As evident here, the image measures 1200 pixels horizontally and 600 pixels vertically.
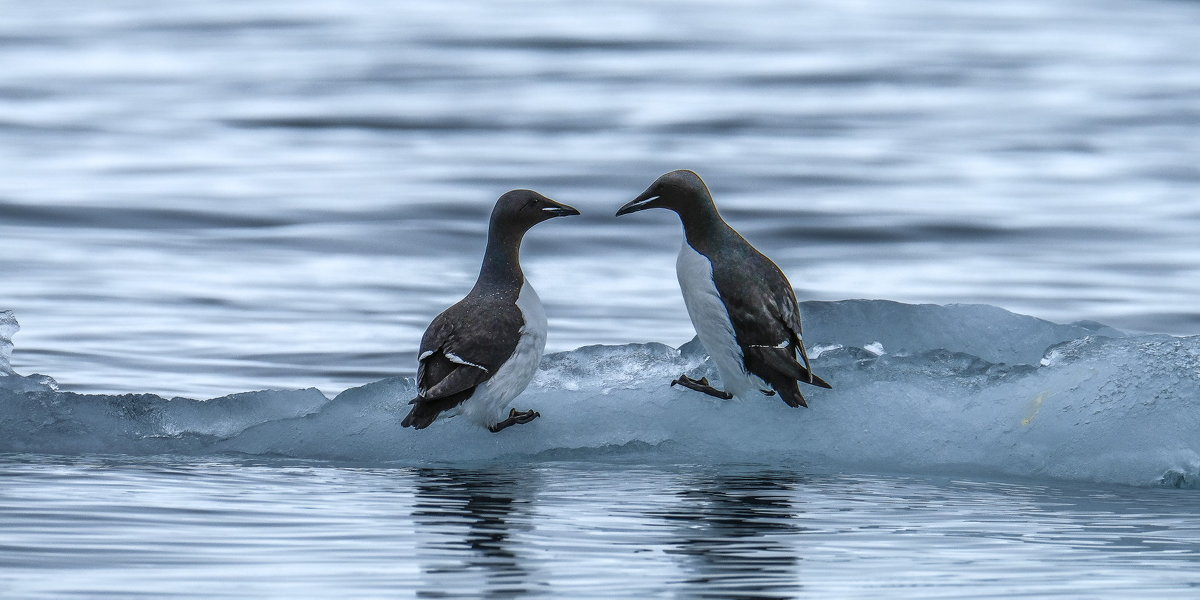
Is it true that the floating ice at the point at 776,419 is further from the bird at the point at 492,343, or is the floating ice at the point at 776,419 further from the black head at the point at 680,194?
the black head at the point at 680,194

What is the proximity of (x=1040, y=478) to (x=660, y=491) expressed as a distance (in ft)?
4.32

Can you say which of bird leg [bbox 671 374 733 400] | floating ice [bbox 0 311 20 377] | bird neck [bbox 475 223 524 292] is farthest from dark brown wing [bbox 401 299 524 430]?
floating ice [bbox 0 311 20 377]

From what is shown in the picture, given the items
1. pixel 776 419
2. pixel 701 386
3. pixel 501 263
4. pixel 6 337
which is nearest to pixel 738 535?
pixel 776 419

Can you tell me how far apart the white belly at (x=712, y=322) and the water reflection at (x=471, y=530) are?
93 cm

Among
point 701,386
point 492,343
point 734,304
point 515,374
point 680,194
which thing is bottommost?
point 701,386

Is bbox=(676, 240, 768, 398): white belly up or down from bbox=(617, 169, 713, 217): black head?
down

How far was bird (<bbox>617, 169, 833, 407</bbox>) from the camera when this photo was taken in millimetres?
6559

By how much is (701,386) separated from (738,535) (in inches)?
70.2

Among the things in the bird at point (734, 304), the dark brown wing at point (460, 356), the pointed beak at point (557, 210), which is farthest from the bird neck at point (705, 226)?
the dark brown wing at point (460, 356)

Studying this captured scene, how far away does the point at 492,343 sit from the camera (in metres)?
6.40

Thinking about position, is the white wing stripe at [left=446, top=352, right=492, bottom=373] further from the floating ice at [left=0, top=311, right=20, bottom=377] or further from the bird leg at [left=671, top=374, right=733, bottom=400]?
the floating ice at [left=0, top=311, right=20, bottom=377]

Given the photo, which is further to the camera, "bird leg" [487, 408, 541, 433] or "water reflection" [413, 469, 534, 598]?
"bird leg" [487, 408, 541, 433]

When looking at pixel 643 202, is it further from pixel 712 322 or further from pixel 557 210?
pixel 712 322

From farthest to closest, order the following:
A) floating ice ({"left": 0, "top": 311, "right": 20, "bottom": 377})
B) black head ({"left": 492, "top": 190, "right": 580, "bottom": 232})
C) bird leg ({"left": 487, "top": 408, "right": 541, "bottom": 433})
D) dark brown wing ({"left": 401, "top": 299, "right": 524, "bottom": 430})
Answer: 1. floating ice ({"left": 0, "top": 311, "right": 20, "bottom": 377})
2. black head ({"left": 492, "top": 190, "right": 580, "bottom": 232})
3. bird leg ({"left": 487, "top": 408, "right": 541, "bottom": 433})
4. dark brown wing ({"left": 401, "top": 299, "right": 524, "bottom": 430})
